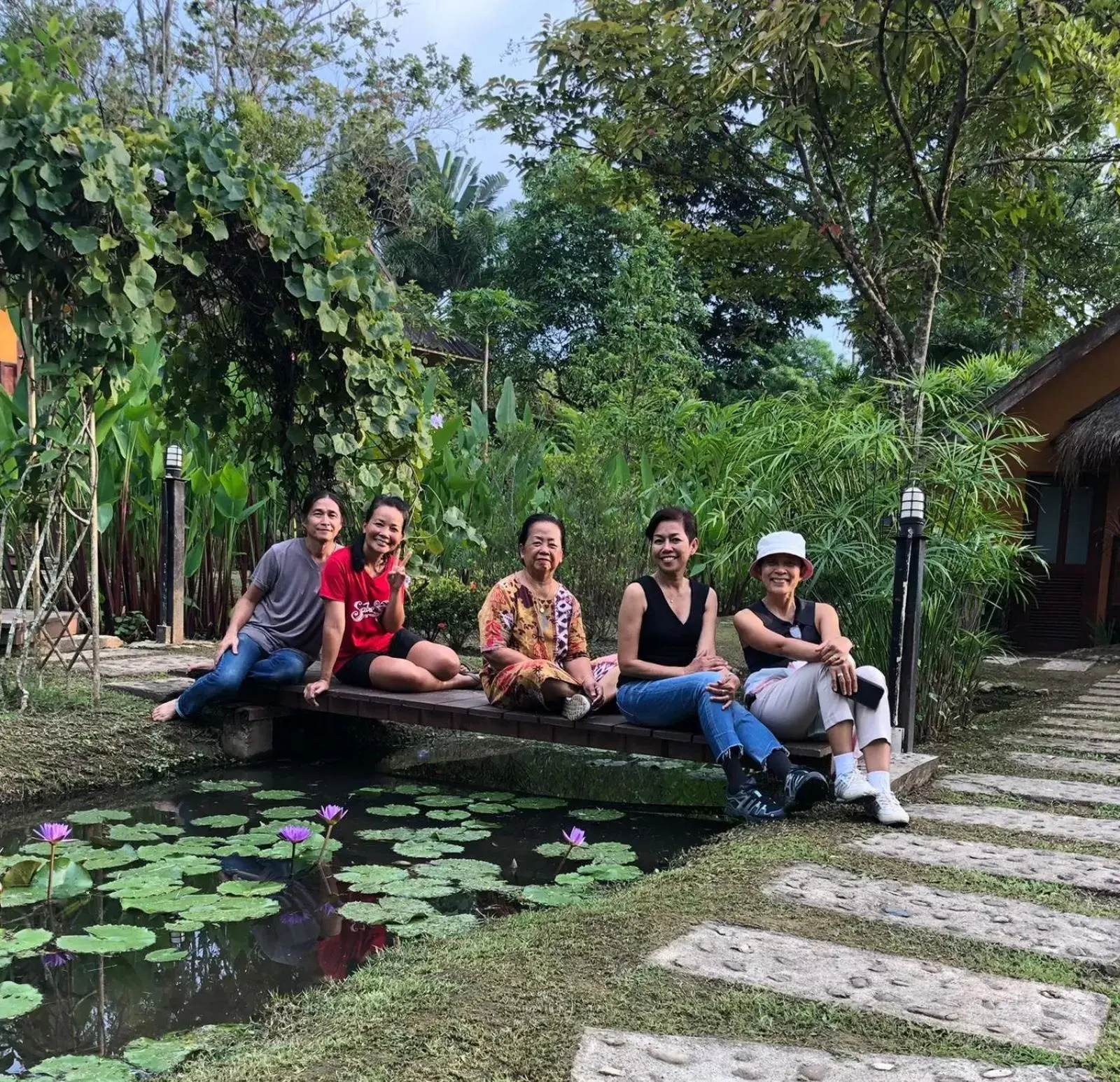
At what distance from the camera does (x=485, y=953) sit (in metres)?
2.12

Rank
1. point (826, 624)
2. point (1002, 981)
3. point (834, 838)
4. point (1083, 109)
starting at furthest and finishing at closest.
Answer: point (1083, 109)
point (826, 624)
point (834, 838)
point (1002, 981)

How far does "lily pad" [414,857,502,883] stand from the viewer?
2918 millimetres

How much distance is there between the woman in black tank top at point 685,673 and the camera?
3.29m

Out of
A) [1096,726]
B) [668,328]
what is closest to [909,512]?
[1096,726]

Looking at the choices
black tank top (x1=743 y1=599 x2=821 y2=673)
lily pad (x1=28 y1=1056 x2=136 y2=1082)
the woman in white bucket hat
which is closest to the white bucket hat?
the woman in white bucket hat

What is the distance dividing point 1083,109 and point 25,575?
232 inches

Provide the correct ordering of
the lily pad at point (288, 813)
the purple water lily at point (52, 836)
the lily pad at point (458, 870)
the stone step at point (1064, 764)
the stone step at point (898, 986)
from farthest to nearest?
1. the stone step at point (1064, 764)
2. the lily pad at point (288, 813)
3. the lily pad at point (458, 870)
4. the purple water lily at point (52, 836)
5. the stone step at point (898, 986)

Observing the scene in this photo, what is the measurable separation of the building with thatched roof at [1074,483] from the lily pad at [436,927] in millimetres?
6902

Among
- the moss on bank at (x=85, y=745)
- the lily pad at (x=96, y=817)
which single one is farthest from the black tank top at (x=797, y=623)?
the moss on bank at (x=85, y=745)

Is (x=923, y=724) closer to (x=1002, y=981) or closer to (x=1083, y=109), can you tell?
(x=1002, y=981)

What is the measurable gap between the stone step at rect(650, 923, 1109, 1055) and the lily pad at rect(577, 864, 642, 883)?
0.73 meters

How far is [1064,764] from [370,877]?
2.89 meters

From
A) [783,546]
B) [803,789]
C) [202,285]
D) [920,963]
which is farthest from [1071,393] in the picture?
[920,963]

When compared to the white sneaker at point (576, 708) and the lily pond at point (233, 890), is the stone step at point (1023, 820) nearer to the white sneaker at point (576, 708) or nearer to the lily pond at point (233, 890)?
the lily pond at point (233, 890)
